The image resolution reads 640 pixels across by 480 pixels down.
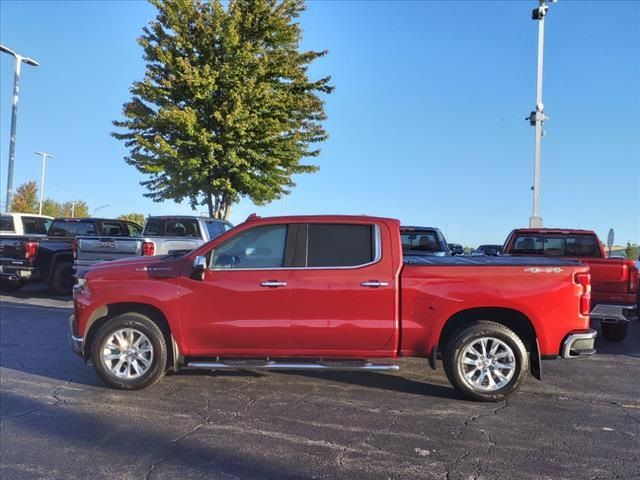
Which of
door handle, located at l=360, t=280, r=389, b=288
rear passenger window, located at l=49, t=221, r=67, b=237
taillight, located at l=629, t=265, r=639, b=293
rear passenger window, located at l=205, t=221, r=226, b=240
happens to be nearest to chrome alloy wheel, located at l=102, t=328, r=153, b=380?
door handle, located at l=360, t=280, r=389, b=288

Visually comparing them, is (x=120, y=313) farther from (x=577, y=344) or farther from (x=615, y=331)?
(x=615, y=331)

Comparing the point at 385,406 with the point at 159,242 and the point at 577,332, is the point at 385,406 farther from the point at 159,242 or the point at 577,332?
the point at 159,242

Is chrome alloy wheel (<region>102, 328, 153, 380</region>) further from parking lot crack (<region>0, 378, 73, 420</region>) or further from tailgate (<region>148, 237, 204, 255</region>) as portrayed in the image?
tailgate (<region>148, 237, 204, 255</region>)

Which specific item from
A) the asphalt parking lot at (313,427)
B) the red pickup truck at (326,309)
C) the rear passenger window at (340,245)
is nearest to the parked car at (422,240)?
the asphalt parking lot at (313,427)

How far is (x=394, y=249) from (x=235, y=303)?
172cm

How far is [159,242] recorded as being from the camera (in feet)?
38.5

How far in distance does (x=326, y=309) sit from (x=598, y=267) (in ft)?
15.9

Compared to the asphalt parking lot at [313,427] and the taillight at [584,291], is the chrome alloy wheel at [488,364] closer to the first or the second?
the asphalt parking lot at [313,427]

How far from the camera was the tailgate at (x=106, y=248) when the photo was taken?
1141 centimetres

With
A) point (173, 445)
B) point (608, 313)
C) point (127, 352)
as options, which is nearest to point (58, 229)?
point (127, 352)

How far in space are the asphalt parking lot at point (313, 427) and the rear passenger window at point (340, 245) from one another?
1408 mm

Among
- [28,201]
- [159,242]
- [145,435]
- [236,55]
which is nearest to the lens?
[145,435]

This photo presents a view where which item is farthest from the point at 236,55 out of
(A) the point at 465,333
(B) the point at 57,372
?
(A) the point at 465,333

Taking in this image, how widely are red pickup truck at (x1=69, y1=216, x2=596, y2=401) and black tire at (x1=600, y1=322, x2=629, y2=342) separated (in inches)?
163
